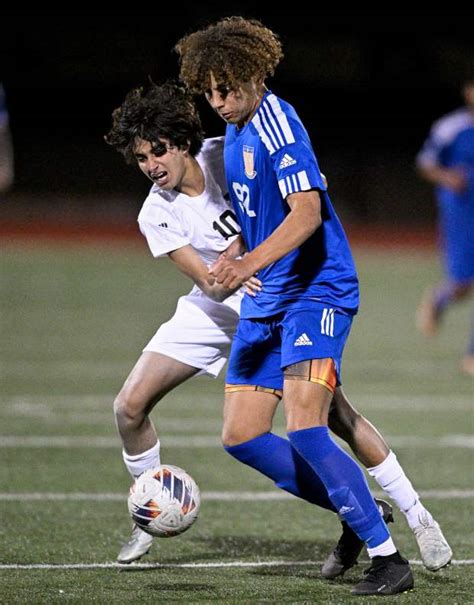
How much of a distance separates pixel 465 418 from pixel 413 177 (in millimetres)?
24886

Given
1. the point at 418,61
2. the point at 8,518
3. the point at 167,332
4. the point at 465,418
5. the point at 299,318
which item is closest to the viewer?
the point at 299,318

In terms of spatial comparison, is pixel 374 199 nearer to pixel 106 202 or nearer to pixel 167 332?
pixel 106 202

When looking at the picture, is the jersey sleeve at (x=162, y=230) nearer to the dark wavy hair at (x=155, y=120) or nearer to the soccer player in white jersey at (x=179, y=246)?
the soccer player in white jersey at (x=179, y=246)

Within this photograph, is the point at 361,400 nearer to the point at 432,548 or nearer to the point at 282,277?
the point at 432,548

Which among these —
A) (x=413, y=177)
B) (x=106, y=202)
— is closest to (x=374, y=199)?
(x=413, y=177)

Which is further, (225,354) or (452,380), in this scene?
(452,380)

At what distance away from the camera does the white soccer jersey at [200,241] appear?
4.98 m

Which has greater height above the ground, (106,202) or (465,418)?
(465,418)

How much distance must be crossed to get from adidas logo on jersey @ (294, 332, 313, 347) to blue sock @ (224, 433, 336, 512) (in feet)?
1.63

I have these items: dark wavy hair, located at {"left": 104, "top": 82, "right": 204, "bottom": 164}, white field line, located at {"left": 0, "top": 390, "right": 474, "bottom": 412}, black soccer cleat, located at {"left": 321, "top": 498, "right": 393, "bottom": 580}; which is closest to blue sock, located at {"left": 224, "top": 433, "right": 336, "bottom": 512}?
black soccer cleat, located at {"left": 321, "top": 498, "right": 393, "bottom": 580}

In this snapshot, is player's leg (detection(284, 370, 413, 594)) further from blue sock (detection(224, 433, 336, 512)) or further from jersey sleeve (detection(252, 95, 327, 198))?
jersey sleeve (detection(252, 95, 327, 198))

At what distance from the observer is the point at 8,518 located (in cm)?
572

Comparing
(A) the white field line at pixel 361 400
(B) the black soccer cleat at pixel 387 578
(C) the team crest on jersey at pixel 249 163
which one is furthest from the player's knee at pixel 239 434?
(A) the white field line at pixel 361 400

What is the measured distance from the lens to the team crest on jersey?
177 inches
